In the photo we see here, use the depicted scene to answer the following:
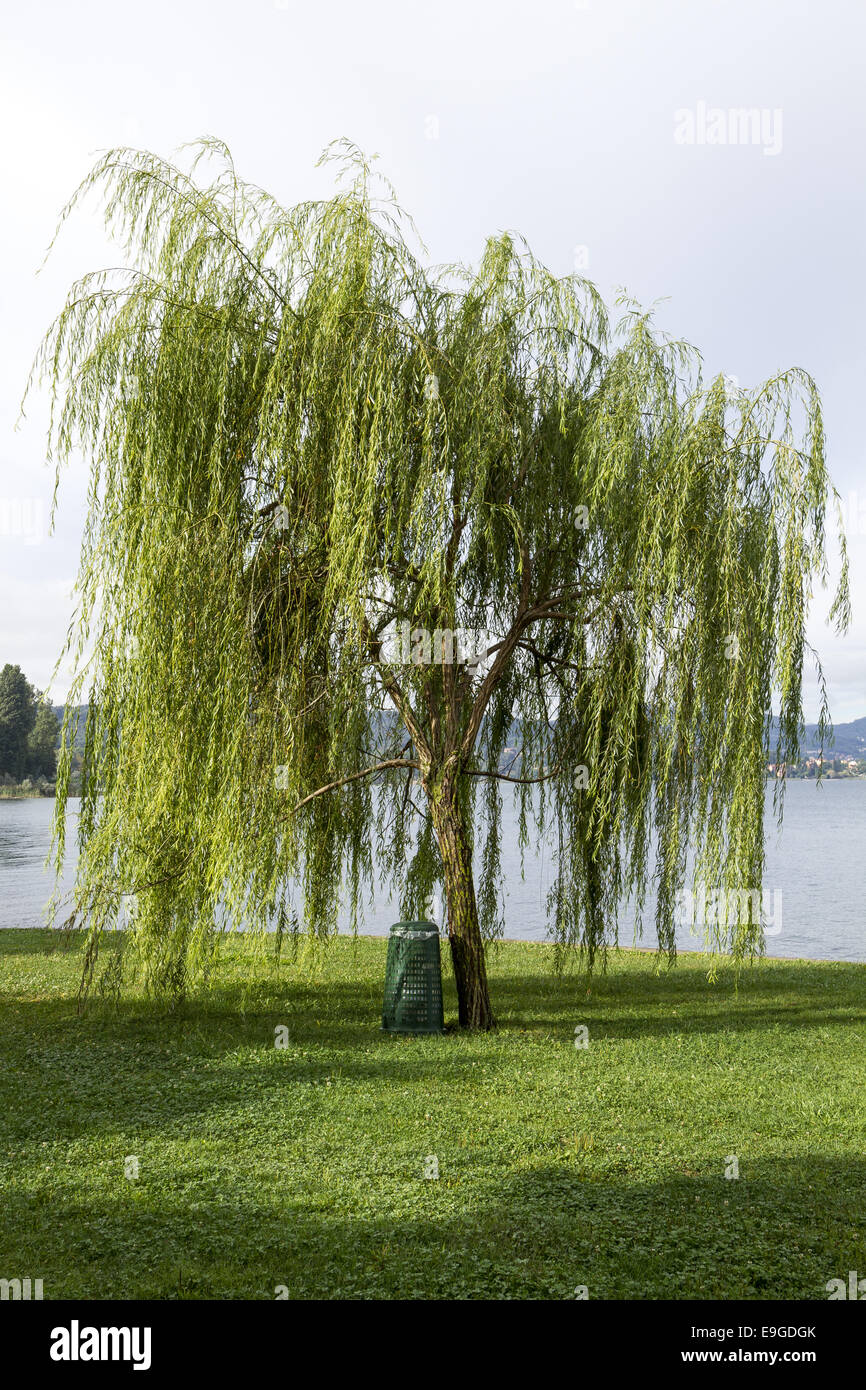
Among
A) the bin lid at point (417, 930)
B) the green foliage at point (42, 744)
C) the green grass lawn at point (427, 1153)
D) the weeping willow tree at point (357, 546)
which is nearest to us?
the green grass lawn at point (427, 1153)

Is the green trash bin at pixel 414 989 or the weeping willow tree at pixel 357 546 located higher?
the weeping willow tree at pixel 357 546

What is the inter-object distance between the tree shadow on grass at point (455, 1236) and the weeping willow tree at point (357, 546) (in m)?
3.37

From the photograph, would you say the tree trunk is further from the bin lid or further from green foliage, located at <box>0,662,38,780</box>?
green foliage, located at <box>0,662,38,780</box>

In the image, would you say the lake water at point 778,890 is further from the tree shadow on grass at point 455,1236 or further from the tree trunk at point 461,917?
the tree shadow on grass at point 455,1236

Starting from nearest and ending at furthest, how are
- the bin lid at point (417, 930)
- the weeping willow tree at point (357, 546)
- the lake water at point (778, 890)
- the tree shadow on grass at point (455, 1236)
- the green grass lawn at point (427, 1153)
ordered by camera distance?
the tree shadow on grass at point (455, 1236), the green grass lawn at point (427, 1153), the weeping willow tree at point (357, 546), the bin lid at point (417, 930), the lake water at point (778, 890)

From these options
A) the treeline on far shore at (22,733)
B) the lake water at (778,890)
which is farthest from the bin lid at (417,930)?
the treeline on far shore at (22,733)

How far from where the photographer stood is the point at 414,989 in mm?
9484

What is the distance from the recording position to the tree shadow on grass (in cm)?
431

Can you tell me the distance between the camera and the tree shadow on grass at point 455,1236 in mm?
4312

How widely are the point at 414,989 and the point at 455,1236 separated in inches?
185
